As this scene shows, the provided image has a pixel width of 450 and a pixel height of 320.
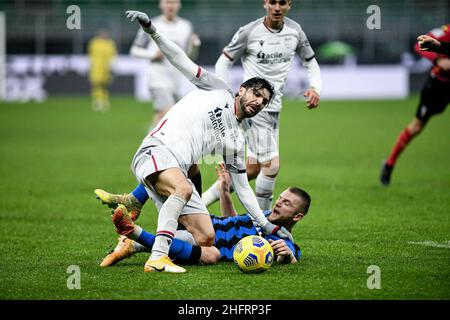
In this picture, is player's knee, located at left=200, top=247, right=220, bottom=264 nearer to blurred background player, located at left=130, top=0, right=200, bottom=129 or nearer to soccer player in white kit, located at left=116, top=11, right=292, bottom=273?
soccer player in white kit, located at left=116, top=11, right=292, bottom=273

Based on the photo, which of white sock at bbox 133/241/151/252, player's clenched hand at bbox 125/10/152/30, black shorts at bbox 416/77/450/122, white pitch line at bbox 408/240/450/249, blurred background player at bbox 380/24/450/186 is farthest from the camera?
black shorts at bbox 416/77/450/122

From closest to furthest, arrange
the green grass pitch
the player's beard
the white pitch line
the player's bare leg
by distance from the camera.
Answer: the green grass pitch, the player's bare leg, the player's beard, the white pitch line

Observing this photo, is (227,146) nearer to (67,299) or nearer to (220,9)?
(67,299)

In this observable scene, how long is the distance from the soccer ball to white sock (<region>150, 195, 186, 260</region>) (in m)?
0.57

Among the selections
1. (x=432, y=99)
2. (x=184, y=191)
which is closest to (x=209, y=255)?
(x=184, y=191)

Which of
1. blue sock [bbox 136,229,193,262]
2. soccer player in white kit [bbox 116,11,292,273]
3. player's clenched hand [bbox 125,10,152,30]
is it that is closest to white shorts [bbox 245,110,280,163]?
soccer player in white kit [bbox 116,11,292,273]

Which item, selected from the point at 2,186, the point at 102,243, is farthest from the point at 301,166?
the point at 102,243

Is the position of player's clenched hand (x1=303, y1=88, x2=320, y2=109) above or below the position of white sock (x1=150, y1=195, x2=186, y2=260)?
above

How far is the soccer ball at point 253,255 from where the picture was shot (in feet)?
22.7

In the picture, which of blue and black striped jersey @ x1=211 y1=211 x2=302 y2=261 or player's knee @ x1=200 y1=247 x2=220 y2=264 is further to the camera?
blue and black striped jersey @ x1=211 y1=211 x2=302 y2=261

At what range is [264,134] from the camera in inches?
369

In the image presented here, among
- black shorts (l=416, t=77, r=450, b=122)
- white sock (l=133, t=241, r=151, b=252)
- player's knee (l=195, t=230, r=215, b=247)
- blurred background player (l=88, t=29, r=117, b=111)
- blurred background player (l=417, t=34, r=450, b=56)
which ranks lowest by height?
blurred background player (l=88, t=29, r=117, b=111)

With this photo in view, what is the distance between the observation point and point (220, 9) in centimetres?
3712

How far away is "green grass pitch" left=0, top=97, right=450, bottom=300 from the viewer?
254 inches
